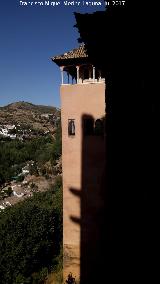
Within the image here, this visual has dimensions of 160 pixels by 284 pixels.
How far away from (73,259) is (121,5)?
1701 centimetres

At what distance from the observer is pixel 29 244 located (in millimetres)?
23766

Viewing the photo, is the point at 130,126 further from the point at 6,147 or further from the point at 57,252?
the point at 6,147

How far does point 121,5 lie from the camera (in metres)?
3.46

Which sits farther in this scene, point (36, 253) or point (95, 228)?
point (36, 253)

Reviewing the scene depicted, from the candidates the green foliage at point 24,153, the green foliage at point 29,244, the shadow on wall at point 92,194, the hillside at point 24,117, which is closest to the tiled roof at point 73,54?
the shadow on wall at point 92,194

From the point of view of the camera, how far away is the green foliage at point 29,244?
74.3 feet

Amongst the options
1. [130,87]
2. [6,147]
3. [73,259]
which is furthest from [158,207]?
[6,147]

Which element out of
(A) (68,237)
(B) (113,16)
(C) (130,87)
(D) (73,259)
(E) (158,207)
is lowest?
(D) (73,259)

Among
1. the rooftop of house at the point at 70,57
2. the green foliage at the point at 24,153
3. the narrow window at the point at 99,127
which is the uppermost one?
the rooftop of house at the point at 70,57

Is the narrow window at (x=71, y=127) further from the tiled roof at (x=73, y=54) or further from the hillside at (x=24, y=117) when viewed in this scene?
the hillside at (x=24, y=117)

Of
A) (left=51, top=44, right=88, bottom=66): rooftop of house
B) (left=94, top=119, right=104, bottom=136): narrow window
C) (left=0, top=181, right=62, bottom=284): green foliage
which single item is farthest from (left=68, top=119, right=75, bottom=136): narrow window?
(left=0, top=181, right=62, bottom=284): green foliage

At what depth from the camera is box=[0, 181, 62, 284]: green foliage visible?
74.3 ft

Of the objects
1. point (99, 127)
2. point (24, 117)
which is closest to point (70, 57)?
point (99, 127)

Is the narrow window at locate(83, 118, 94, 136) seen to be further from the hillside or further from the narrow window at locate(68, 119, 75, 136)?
the hillside
